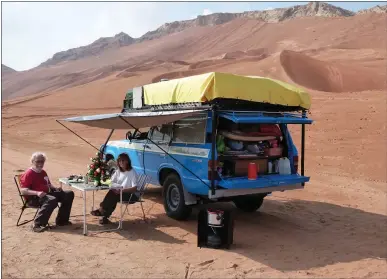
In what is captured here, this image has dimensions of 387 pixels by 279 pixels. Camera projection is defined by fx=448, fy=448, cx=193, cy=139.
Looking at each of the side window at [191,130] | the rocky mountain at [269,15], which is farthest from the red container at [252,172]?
the rocky mountain at [269,15]

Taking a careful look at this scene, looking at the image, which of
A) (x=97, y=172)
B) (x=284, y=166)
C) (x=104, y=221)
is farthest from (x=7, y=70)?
(x=284, y=166)

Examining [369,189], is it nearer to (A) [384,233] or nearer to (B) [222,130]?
(A) [384,233]

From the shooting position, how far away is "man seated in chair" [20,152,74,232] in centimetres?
715

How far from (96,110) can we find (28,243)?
85.6ft

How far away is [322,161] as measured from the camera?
1516 centimetres

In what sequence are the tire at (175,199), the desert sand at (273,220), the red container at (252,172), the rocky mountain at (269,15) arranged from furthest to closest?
the rocky mountain at (269,15)
the tire at (175,199)
the red container at (252,172)
the desert sand at (273,220)

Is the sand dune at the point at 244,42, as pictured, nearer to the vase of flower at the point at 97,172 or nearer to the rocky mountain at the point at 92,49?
the rocky mountain at the point at 92,49

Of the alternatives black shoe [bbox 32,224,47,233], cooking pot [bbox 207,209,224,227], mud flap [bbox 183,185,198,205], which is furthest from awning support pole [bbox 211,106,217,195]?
black shoe [bbox 32,224,47,233]

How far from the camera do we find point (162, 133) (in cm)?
879

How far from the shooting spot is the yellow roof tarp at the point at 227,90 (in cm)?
715

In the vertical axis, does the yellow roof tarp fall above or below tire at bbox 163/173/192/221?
above

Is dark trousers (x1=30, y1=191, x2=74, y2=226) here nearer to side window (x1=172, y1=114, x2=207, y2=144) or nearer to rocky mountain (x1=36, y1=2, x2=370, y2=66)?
side window (x1=172, y1=114, x2=207, y2=144)

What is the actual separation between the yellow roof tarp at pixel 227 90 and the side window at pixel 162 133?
482mm

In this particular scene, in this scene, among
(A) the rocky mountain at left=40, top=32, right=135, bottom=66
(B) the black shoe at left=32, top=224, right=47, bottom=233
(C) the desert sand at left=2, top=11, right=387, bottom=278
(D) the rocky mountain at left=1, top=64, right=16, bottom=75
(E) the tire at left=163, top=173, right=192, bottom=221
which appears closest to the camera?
(C) the desert sand at left=2, top=11, right=387, bottom=278
